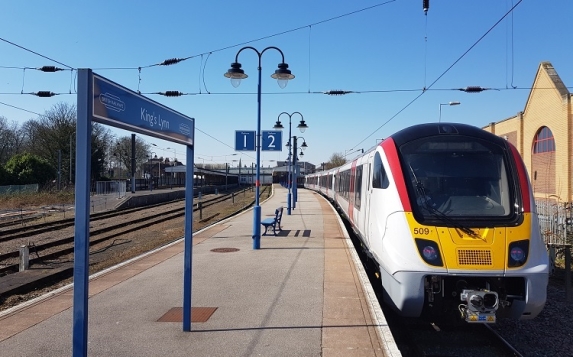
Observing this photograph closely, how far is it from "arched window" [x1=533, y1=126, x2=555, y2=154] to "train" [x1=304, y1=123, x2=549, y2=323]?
2459 cm

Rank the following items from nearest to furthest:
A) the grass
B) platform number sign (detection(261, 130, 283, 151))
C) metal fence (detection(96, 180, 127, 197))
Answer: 1. platform number sign (detection(261, 130, 283, 151))
2. the grass
3. metal fence (detection(96, 180, 127, 197))

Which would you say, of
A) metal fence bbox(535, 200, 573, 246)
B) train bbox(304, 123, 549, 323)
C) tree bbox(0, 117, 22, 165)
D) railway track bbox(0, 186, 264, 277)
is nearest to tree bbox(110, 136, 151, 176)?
tree bbox(0, 117, 22, 165)

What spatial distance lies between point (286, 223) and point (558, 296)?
38.8 feet

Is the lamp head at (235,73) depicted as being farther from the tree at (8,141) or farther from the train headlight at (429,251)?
the tree at (8,141)

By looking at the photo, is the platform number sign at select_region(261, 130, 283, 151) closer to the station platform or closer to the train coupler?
the station platform

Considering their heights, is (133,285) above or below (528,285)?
below

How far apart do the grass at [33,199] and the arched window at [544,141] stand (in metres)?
38.0

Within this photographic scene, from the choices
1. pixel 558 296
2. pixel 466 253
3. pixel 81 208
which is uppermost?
pixel 81 208

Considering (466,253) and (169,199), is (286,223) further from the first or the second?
(169,199)

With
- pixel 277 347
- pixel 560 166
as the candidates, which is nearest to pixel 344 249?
pixel 277 347

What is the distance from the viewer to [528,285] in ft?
19.0

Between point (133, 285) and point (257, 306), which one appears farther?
point (133, 285)

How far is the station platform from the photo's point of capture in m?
5.19

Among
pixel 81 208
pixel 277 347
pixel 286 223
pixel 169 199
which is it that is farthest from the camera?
pixel 169 199
